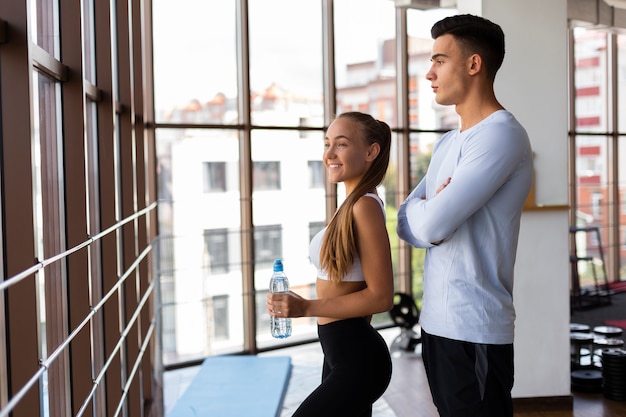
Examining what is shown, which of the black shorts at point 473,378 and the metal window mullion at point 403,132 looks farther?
the metal window mullion at point 403,132

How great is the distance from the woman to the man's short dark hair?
1.37 feet

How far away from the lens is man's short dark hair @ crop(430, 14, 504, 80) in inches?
59.7

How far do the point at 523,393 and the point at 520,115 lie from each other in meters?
1.49

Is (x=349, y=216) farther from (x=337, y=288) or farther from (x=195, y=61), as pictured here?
(x=195, y=61)

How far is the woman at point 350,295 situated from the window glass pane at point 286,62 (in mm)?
3474

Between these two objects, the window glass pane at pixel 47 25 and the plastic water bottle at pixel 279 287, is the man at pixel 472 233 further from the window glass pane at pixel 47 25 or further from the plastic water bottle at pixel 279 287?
the window glass pane at pixel 47 25

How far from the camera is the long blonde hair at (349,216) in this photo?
1.75m

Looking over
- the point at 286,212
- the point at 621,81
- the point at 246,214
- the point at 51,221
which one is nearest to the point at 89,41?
the point at 51,221

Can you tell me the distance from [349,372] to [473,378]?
38cm

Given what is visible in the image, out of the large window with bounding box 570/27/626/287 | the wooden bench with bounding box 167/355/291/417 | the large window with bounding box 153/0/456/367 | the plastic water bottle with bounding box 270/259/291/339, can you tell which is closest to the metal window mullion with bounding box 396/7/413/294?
the large window with bounding box 153/0/456/367

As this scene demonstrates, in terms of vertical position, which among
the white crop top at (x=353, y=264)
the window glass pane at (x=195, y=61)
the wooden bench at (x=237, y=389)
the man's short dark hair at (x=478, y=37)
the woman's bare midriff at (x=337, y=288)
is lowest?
the wooden bench at (x=237, y=389)

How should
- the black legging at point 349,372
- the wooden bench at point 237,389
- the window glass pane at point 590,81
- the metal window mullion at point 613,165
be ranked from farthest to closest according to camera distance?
the metal window mullion at point 613,165, the window glass pane at point 590,81, the wooden bench at point 237,389, the black legging at point 349,372

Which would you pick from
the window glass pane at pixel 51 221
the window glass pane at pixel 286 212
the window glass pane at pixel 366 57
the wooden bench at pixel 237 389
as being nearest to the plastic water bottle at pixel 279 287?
the window glass pane at pixel 51 221

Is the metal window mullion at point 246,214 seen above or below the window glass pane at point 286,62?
below
